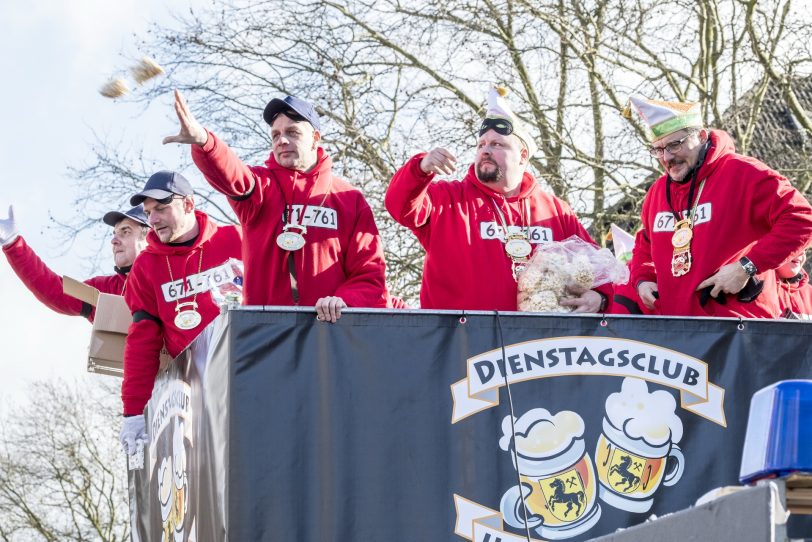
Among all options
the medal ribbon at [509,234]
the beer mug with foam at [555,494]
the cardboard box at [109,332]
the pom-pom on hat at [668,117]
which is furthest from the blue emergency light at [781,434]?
the cardboard box at [109,332]

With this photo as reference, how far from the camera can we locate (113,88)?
7164mm

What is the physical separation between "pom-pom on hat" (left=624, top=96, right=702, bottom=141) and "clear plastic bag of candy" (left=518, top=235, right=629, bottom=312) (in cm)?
81

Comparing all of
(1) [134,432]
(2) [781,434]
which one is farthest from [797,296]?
(2) [781,434]

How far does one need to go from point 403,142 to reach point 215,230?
8.76 meters

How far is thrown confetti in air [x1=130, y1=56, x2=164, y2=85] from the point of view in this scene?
708 cm

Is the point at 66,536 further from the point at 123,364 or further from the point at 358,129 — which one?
the point at 123,364

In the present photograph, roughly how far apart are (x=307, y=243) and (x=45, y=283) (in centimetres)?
378

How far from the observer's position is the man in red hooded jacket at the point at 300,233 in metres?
6.14

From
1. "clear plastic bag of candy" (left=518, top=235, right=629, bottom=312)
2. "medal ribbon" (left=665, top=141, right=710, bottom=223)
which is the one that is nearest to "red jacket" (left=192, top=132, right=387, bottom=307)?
"clear plastic bag of candy" (left=518, top=235, right=629, bottom=312)

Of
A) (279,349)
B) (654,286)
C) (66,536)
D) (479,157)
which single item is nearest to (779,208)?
(654,286)

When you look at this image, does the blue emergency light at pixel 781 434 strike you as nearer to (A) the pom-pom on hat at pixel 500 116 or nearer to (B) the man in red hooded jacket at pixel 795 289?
(A) the pom-pom on hat at pixel 500 116

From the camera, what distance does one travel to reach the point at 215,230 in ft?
24.5

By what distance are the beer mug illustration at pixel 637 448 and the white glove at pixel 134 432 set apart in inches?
120

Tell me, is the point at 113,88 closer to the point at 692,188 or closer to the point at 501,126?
the point at 501,126
